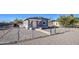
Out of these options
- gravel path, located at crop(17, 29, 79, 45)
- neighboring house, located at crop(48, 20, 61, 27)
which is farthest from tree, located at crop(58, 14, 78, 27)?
gravel path, located at crop(17, 29, 79, 45)

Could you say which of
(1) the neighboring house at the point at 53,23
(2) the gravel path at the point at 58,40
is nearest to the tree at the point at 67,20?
(1) the neighboring house at the point at 53,23

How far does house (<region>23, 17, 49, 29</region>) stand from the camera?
3.21 meters

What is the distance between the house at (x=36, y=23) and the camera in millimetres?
3207

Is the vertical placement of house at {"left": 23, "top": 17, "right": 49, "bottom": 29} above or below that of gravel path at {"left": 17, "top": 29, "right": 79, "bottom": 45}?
above

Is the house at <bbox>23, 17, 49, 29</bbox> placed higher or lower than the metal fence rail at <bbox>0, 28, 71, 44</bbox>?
higher

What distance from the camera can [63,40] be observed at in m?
3.19

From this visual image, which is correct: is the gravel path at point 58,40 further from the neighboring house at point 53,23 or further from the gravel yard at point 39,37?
the neighboring house at point 53,23

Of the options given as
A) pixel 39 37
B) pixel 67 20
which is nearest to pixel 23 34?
pixel 39 37

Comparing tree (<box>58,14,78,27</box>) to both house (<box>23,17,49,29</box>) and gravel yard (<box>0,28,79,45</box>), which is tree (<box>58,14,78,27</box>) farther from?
house (<box>23,17,49,29</box>)

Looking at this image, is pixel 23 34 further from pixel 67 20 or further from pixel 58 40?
pixel 67 20

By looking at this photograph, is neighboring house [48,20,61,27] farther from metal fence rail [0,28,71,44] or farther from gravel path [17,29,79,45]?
gravel path [17,29,79,45]

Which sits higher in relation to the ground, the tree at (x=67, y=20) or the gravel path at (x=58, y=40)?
the tree at (x=67, y=20)
